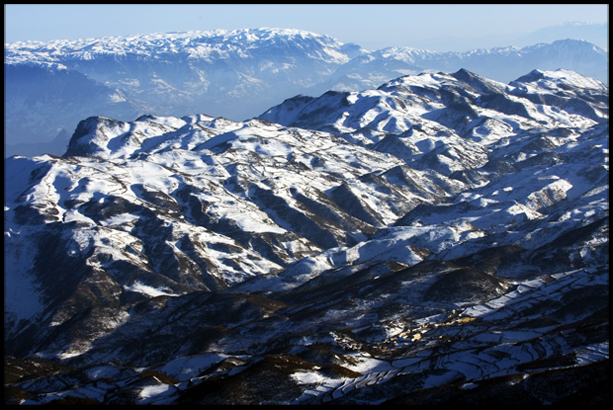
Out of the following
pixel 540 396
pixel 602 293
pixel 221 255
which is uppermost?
pixel 540 396

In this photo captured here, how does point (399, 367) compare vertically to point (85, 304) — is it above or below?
above

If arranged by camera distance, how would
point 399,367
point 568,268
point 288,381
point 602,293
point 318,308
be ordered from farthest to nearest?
point 568,268 < point 318,308 < point 602,293 < point 399,367 < point 288,381

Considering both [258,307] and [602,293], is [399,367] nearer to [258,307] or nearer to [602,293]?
[602,293]

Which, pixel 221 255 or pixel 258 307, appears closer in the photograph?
pixel 258 307

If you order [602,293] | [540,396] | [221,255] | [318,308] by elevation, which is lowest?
[221,255]

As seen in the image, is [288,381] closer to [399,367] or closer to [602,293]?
[399,367]

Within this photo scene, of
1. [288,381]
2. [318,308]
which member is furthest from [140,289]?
[288,381]

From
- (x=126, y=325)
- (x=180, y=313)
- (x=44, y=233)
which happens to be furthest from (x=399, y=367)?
(x=44, y=233)

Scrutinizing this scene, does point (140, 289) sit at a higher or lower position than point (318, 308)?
lower

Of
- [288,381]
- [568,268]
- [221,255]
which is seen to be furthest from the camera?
[221,255]
